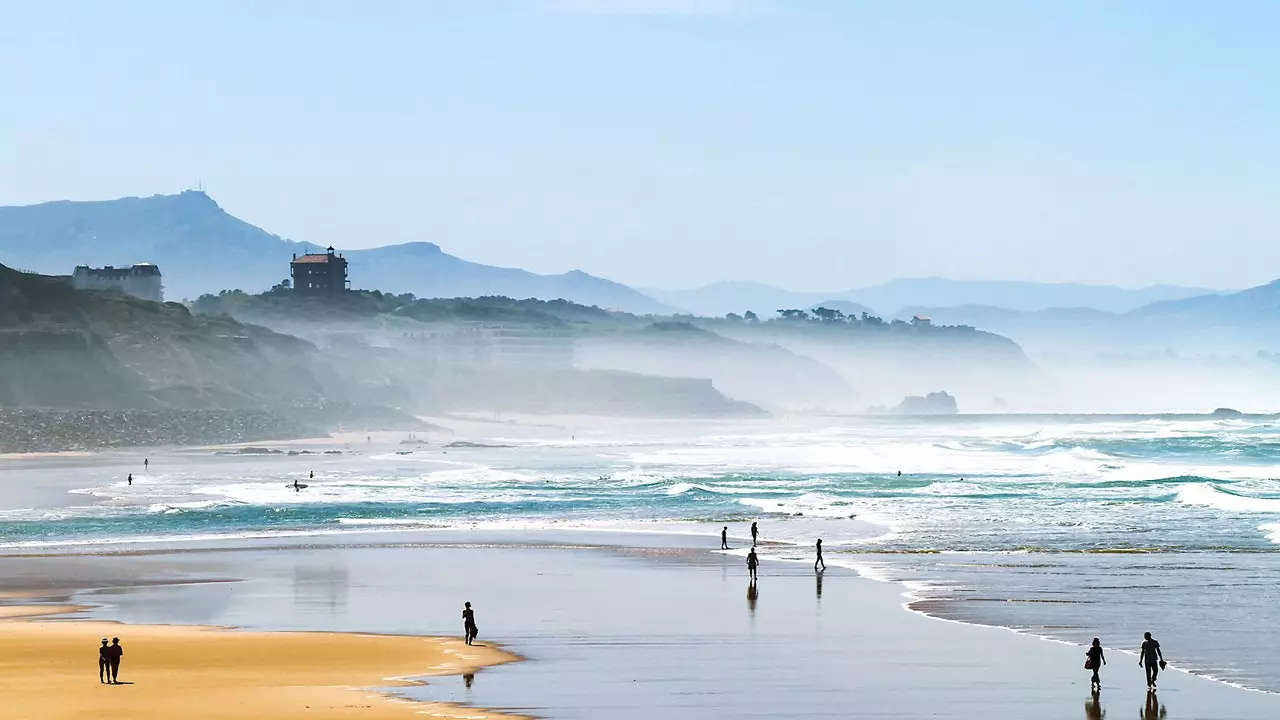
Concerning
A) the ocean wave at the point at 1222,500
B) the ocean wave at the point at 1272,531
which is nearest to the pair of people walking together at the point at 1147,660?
the ocean wave at the point at 1272,531

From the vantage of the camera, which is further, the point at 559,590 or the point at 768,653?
the point at 559,590

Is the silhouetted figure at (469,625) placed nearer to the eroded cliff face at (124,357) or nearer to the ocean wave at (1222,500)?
the ocean wave at (1222,500)

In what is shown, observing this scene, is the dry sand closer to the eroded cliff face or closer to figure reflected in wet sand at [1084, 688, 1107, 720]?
figure reflected in wet sand at [1084, 688, 1107, 720]

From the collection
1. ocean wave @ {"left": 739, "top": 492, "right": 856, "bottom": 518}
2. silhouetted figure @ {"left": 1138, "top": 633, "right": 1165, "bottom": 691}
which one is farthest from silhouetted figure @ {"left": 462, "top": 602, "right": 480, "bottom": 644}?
ocean wave @ {"left": 739, "top": 492, "right": 856, "bottom": 518}

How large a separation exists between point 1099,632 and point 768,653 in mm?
6166

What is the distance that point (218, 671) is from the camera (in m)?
24.3

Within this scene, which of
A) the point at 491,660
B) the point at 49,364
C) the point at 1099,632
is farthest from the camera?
the point at 49,364

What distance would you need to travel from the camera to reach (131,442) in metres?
113

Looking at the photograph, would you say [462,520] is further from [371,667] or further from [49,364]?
[49,364]

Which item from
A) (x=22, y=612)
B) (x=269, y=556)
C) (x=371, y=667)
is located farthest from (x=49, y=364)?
(x=371, y=667)

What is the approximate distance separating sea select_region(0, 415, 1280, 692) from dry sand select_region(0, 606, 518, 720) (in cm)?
1074

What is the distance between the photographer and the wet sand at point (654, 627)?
21.9 meters

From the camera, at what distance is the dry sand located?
21.2 metres

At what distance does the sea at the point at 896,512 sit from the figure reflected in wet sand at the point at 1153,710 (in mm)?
1845
